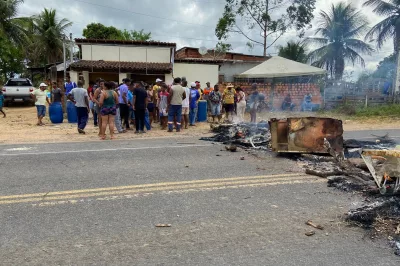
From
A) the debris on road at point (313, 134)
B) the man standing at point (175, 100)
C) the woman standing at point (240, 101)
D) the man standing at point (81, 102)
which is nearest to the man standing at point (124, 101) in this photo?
the man standing at point (81, 102)

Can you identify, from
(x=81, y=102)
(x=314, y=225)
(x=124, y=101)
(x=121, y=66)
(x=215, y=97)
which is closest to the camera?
(x=314, y=225)

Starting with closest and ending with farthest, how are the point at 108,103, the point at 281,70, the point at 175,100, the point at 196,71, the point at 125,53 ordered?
the point at 108,103
the point at 175,100
the point at 281,70
the point at 125,53
the point at 196,71

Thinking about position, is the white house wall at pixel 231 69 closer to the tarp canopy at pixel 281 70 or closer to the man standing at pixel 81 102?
the tarp canopy at pixel 281 70

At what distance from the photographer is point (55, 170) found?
20.7 ft

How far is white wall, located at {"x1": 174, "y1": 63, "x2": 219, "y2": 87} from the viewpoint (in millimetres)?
22750

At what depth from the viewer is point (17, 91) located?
75.4ft

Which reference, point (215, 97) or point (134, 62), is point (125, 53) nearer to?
point (134, 62)

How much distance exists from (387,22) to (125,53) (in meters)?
21.7

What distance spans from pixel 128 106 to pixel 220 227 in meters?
8.37

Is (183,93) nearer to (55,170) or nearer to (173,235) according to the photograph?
(55,170)

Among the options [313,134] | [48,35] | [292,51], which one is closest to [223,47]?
[292,51]

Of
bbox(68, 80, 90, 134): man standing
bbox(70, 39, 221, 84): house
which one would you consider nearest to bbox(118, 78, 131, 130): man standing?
bbox(68, 80, 90, 134): man standing

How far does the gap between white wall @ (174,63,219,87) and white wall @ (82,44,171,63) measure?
3.45ft

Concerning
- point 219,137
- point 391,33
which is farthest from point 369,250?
point 391,33
